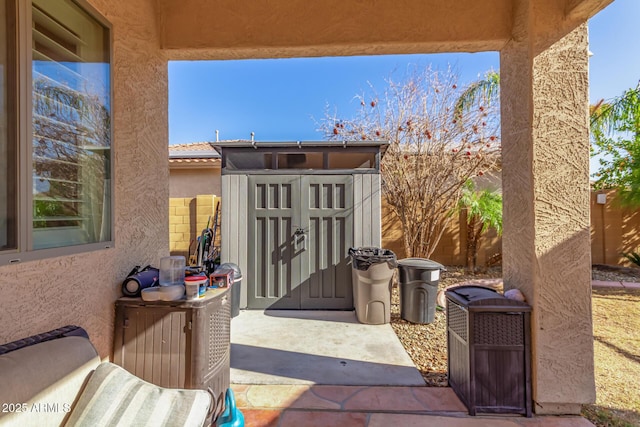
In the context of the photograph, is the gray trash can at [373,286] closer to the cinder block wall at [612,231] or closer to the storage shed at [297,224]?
the storage shed at [297,224]

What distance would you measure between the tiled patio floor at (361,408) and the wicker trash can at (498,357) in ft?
0.37

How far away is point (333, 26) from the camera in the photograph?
104 inches

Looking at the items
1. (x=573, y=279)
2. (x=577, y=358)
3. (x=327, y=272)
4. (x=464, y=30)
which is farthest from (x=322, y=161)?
(x=577, y=358)

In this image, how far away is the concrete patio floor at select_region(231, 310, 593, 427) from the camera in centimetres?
224

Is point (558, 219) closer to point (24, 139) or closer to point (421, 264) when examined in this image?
point (421, 264)

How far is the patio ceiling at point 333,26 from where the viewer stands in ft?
8.49

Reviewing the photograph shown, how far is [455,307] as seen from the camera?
260cm

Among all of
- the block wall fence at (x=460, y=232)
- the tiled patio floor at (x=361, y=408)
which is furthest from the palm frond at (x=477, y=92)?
the tiled patio floor at (x=361, y=408)

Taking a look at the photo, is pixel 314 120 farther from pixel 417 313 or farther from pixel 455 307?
pixel 455 307

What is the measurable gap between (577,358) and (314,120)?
21.0 ft

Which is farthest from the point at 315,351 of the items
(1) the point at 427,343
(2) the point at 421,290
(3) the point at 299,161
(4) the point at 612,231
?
(4) the point at 612,231

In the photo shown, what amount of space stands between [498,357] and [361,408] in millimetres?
1148

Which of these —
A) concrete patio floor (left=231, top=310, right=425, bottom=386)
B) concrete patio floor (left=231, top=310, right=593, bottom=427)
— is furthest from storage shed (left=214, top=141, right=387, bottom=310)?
concrete patio floor (left=231, top=310, right=593, bottom=427)

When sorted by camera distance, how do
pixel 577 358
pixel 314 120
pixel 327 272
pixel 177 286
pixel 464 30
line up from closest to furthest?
pixel 177 286 → pixel 577 358 → pixel 464 30 → pixel 327 272 → pixel 314 120
